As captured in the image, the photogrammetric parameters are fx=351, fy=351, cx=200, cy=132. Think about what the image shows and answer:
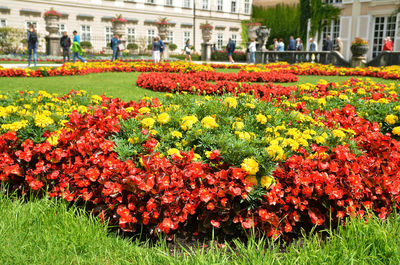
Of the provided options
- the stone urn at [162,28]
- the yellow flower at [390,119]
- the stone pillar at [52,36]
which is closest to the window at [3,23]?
the stone pillar at [52,36]

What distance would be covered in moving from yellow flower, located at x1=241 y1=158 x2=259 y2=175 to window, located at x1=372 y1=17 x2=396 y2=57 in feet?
83.2

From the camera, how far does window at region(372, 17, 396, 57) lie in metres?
23.5

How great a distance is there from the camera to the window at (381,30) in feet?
77.2

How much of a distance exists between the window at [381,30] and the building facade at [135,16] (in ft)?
54.2

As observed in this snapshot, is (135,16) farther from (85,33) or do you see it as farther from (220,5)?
(220,5)

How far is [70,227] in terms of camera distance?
2.38 meters

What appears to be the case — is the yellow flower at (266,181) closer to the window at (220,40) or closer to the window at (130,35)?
the window at (130,35)

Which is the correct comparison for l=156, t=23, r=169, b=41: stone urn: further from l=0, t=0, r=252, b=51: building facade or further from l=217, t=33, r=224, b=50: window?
l=217, t=33, r=224, b=50: window

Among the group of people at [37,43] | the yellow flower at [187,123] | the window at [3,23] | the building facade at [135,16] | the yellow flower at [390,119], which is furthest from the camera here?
the building facade at [135,16]

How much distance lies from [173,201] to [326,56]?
16834mm

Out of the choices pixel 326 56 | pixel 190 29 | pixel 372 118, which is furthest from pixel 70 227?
pixel 190 29

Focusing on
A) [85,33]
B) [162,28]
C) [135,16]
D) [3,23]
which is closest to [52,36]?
[162,28]

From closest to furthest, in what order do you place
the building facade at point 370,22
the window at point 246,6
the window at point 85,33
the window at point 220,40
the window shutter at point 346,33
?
1. the building facade at point 370,22
2. the window shutter at point 346,33
3. the window at point 85,33
4. the window at point 220,40
5. the window at point 246,6

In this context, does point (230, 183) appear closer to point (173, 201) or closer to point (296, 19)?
point (173, 201)
